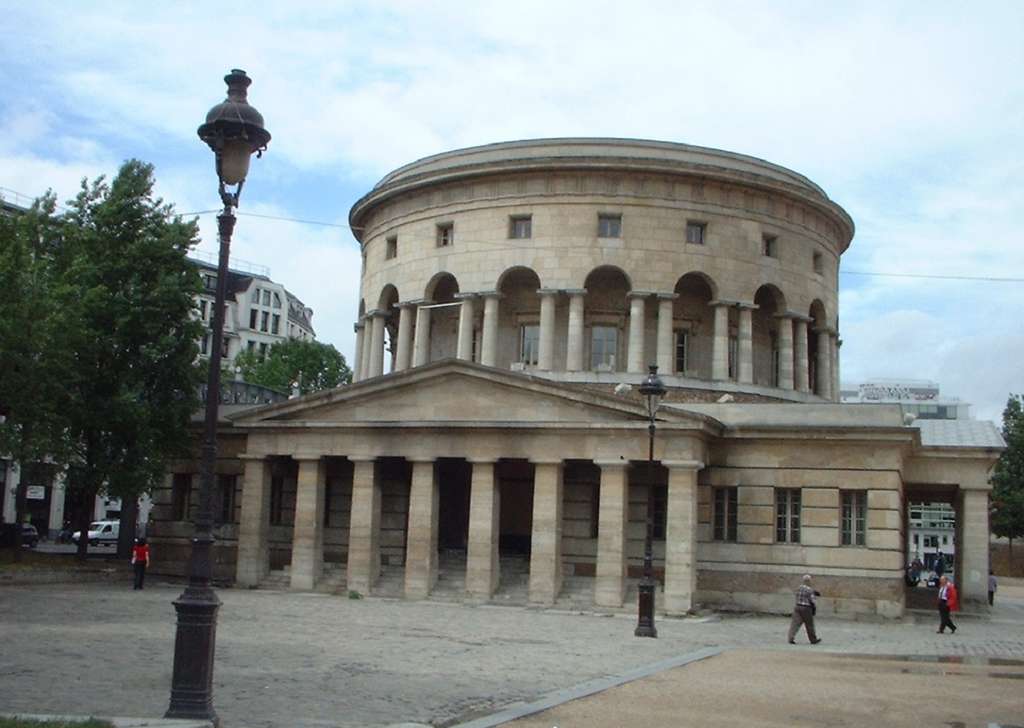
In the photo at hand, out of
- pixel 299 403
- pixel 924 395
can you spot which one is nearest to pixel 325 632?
pixel 299 403

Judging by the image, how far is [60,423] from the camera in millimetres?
40875

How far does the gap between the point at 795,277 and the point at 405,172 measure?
1744 centimetres

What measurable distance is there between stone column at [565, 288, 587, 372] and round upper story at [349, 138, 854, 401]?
229 mm

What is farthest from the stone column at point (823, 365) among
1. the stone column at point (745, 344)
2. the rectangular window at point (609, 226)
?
the rectangular window at point (609, 226)

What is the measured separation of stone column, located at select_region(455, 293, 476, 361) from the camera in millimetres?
48594

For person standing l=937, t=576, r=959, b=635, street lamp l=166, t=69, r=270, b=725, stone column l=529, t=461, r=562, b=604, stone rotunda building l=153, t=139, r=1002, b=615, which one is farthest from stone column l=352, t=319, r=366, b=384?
street lamp l=166, t=69, r=270, b=725

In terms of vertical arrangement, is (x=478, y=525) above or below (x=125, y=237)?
below

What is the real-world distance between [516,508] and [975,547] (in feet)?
53.2

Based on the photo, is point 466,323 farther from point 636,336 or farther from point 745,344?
point 745,344

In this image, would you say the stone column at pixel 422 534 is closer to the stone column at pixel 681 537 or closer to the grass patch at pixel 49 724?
the stone column at pixel 681 537

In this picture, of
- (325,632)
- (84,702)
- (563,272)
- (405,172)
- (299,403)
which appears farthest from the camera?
(405,172)

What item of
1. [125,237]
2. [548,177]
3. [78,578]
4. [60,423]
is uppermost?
[548,177]

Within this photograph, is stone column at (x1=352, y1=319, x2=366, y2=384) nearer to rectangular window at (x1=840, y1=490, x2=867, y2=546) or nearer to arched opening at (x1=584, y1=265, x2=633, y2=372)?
arched opening at (x1=584, y1=265, x2=633, y2=372)

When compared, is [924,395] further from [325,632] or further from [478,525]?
[325,632]
